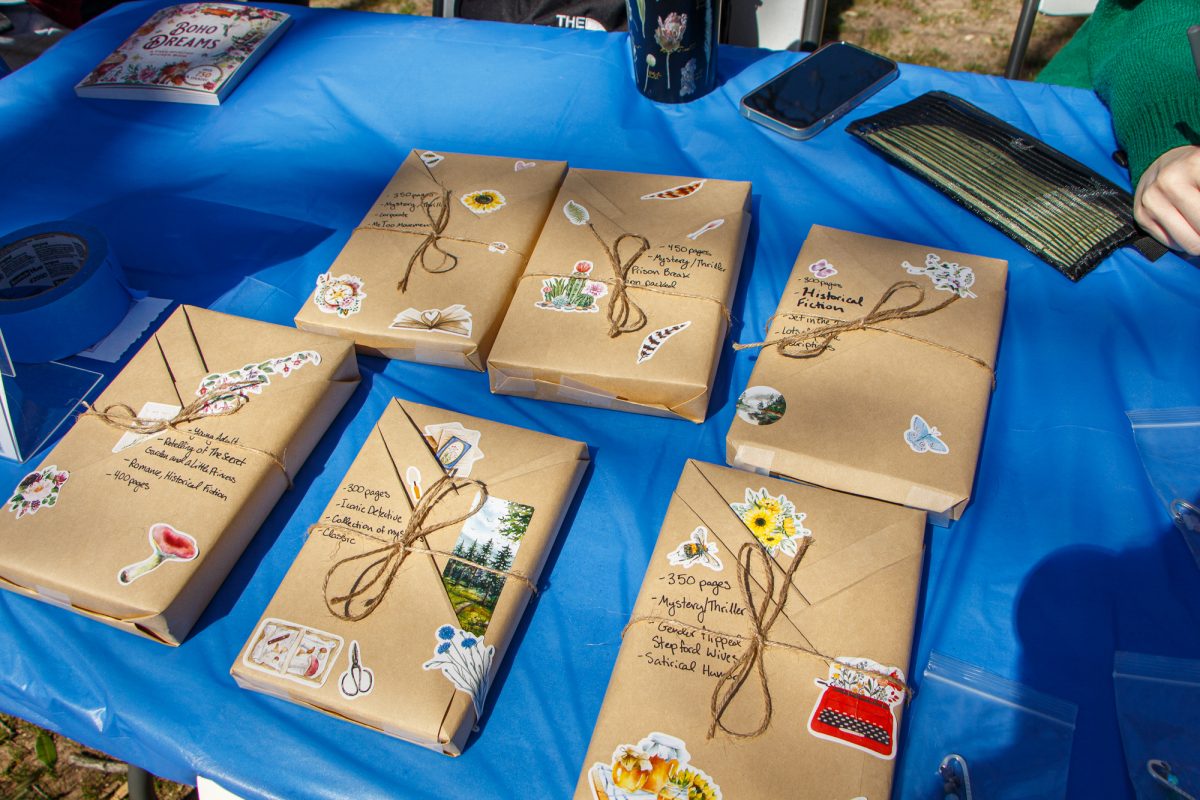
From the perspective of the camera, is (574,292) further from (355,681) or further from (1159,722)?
(1159,722)

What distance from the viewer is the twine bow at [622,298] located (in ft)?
2.89

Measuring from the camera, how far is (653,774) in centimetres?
63

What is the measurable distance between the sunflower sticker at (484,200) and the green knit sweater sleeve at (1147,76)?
84 cm

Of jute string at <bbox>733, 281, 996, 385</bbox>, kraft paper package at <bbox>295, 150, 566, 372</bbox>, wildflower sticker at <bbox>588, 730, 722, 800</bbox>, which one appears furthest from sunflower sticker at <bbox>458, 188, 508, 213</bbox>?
wildflower sticker at <bbox>588, 730, 722, 800</bbox>

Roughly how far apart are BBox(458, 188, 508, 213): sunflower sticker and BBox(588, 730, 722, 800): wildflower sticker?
68 centimetres

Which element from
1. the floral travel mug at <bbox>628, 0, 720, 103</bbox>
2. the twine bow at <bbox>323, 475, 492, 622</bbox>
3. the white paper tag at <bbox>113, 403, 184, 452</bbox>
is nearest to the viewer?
the twine bow at <bbox>323, 475, 492, 622</bbox>

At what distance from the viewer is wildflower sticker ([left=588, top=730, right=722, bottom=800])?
0.62 metres

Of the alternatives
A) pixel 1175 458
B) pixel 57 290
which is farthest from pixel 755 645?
pixel 57 290

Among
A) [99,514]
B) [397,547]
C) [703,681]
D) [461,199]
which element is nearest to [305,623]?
[397,547]

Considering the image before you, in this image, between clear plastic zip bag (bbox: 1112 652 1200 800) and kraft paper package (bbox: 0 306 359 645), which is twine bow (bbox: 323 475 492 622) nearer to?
kraft paper package (bbox: 0 306 359 645)

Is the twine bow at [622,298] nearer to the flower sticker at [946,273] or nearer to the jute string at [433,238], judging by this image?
the jute string at [433,238]

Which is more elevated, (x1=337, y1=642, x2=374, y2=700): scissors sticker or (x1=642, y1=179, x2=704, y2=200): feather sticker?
(x1=642, y1=179, x2=704, y2=200): feather sticker

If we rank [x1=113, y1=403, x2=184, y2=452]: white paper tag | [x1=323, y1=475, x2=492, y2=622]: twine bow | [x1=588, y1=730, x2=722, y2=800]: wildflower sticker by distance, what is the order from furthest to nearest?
[x1=113, y1=403, x2=184, y2=452]: white paper tag, [x1=323, y1=475, x2=492, y2=622]: twine bow, [x1=588, y1=730, x2=722, y2=800]: wildflower sticker

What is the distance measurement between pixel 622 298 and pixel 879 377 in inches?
11.6
